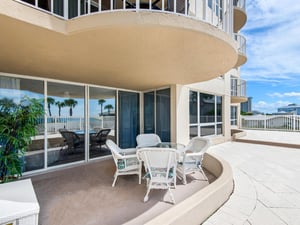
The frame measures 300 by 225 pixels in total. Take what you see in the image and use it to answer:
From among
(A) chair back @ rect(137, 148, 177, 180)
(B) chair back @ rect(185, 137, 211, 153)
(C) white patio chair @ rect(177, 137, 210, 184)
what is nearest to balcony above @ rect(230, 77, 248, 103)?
(B) chair back @ rect(185, 137, 211, 153)

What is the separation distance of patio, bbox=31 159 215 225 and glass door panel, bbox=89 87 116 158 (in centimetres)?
129

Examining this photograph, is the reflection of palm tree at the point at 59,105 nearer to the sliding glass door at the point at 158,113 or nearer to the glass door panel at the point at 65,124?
the glass door panel at the point at 65,124

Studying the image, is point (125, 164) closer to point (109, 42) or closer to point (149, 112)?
point (109, 42)

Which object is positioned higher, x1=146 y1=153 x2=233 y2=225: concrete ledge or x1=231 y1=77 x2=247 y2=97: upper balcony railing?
x1=231 y1=77 x2=247 y2=97: upper balcony railing

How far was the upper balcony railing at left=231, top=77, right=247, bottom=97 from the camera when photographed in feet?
32.3

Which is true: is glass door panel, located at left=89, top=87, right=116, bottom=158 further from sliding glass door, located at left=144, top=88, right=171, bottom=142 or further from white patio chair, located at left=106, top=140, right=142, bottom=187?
white patio chair, located at left=106, top=140, right=142, bottom=187

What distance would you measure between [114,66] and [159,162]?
6.57 feet

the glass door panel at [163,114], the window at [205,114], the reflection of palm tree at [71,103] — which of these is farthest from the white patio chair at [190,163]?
the reflection of palm tree at [71,103]

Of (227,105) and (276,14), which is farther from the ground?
(276,14)

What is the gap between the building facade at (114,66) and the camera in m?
1.82

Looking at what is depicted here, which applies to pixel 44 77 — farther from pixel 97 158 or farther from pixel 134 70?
pixel 97 158

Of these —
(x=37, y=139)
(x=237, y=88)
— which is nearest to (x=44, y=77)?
(x=37, y=139)

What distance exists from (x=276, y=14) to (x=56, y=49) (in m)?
9.81

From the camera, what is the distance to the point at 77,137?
4750mm
